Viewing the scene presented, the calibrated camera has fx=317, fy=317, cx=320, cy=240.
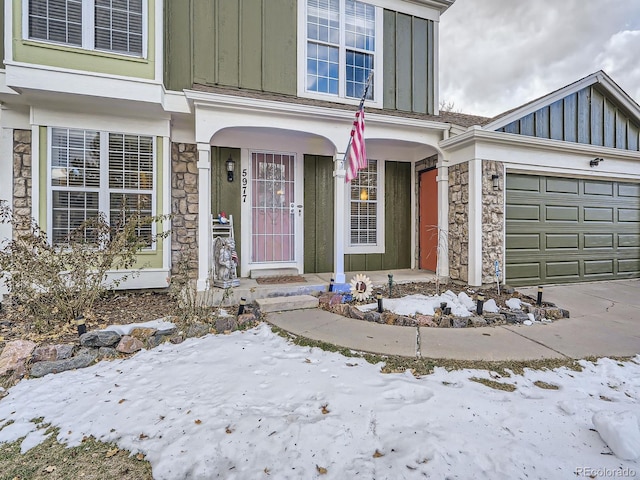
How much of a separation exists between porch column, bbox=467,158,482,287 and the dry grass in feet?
17.3

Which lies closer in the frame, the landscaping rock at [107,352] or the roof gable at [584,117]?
the landscaping rock at [107,352]

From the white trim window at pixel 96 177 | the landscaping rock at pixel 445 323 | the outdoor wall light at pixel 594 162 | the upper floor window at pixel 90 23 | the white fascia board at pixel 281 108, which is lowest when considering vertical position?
the landscaping rock at pixel 445 323

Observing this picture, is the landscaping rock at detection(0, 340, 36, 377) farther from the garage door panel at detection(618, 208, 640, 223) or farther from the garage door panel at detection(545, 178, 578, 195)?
the garage door panel at detection(618, 208, 640, 223)

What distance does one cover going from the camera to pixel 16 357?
2.81 m

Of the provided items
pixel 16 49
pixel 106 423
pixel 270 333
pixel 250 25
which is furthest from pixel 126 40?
pixel 106 423

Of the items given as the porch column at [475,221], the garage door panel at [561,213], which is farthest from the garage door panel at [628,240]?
the porch column at [475,221]

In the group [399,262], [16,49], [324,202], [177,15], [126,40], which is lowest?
[399,262]

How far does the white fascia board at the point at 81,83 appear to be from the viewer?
13.8ft

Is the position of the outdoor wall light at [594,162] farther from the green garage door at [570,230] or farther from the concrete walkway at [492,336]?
the concrete walkway at [492,336]

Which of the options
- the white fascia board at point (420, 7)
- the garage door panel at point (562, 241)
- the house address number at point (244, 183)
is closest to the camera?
the house address number at point (244, 183)

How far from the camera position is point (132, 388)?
8.21 feet

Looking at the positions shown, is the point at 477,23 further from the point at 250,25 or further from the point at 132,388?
the point at 132,388

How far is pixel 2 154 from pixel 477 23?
12.6 metres

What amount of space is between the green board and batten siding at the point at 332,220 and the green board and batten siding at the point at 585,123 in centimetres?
→ 221
